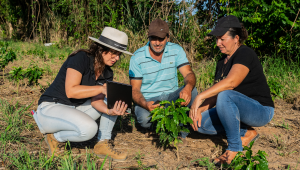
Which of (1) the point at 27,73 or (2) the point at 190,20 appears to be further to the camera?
(2) the point at 190,20

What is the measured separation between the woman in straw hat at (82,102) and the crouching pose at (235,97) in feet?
3.16

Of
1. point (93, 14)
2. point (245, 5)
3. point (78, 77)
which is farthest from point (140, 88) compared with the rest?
point (93, 14)

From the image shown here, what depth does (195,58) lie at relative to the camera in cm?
606

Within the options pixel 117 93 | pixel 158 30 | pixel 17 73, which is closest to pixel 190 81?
pixel 158 30

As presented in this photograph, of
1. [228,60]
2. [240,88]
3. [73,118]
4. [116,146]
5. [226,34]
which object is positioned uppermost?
[226,34]

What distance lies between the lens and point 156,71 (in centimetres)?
306

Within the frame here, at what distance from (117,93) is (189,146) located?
3.80 ft

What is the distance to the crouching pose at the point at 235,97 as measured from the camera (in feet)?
7.55

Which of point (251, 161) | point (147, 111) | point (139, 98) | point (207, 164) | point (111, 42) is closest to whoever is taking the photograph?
point (251, 161)

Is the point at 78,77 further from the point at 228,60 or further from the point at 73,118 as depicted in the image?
the point at 228,60

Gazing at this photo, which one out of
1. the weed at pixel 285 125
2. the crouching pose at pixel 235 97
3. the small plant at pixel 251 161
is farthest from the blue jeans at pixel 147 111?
the weed at pixel 285 125

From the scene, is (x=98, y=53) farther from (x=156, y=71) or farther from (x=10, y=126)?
(x=10, y=126)

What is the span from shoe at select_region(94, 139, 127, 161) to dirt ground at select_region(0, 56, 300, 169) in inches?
2.3

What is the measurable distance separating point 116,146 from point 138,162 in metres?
0.58
